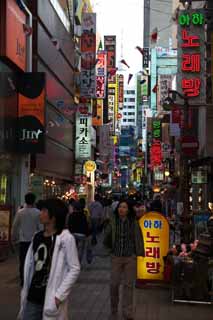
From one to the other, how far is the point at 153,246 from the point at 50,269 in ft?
23.2

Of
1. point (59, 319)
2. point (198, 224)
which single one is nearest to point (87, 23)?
point (198, 224)

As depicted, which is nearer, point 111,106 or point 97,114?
point 97,114

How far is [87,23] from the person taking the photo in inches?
1645

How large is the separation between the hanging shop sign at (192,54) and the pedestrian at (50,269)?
16.4 m

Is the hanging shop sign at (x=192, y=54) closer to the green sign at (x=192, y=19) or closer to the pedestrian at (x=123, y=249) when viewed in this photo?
the green sign at (x=192, y=19)

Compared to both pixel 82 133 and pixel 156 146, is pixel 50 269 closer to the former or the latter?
pixel 82 133

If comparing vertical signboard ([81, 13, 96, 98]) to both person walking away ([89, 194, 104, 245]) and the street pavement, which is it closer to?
person walking away ([89, 194, 104, 245])

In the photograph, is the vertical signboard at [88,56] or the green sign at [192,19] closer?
the green sign at [192,19]

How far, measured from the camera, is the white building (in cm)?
18750

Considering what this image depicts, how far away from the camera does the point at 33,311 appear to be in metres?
5.61

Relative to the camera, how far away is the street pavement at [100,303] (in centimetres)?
955

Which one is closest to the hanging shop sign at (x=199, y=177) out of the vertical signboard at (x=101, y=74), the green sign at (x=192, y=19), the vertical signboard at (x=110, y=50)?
the green sign at (x=192, y=19)

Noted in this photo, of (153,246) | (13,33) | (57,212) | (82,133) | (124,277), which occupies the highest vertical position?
(13,33)

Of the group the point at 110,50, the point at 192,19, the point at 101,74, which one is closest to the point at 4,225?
the point at 192,19
